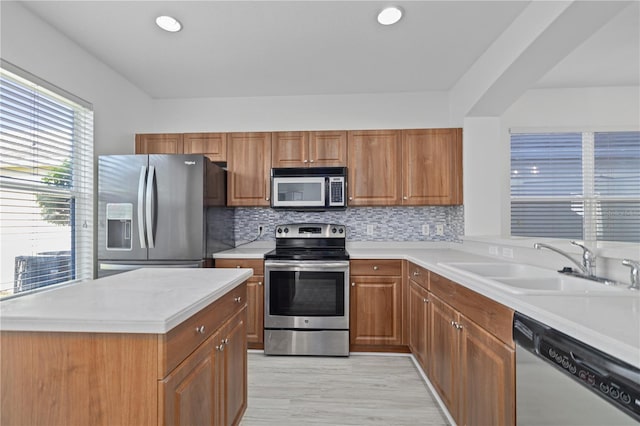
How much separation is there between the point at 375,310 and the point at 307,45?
231 centimetres

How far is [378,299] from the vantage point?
9.21 feet

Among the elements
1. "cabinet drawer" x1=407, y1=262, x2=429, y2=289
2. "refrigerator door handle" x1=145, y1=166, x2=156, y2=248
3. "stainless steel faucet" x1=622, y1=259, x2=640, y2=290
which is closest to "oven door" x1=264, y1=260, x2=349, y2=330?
"cabinet drawer" x1=407, y1=262, x2=429, y2=289

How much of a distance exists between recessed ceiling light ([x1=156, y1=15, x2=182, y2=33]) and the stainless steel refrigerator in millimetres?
935

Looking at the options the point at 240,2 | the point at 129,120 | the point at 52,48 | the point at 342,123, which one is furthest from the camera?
the point at 342,123

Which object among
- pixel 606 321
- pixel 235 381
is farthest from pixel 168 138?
pixel 606 321

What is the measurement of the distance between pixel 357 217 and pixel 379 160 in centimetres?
67

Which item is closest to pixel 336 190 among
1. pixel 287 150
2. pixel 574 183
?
pixel 287 150

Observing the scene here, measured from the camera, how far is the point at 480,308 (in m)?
1.41

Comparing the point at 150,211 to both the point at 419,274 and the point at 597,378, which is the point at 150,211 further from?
the point at 597,378

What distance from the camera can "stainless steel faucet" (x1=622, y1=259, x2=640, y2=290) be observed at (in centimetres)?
119

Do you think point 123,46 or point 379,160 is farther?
point 379,160

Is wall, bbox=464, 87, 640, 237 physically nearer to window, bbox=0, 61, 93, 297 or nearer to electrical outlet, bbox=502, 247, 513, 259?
electrical outlet, bbox=502, 247, 513, 259

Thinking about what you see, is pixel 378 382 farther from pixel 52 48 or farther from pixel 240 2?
pixel 52 48

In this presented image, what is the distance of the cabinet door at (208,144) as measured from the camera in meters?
3.20
